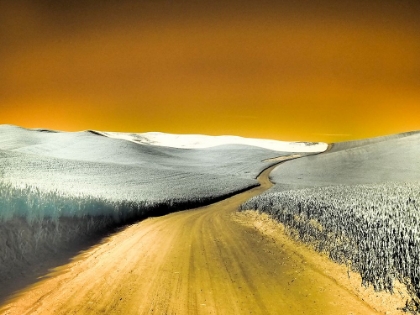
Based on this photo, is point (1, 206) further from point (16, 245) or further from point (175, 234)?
point (175, 234)

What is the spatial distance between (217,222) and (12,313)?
12558 millimetres

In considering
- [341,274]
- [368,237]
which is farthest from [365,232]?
[341,274]

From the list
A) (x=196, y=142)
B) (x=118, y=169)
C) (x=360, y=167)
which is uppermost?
(x=196, y=142)

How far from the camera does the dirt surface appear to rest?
7.26 m

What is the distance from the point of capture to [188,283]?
8547 millimetres

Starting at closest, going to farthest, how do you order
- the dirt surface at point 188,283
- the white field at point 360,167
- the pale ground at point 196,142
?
the dirt surface at point 188,283 < the white field at point 360,167 < the pale ground at point 196,142

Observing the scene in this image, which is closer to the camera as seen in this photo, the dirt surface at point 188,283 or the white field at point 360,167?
the dirt surface at point 188,283

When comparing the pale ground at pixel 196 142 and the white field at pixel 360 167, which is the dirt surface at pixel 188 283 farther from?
the pale ground at pixel 196 142

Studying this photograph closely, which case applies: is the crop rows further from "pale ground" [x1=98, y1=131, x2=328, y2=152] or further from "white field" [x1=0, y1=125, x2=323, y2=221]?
"pale ground" [x1=98, y1=131, x2=328, y2=152]

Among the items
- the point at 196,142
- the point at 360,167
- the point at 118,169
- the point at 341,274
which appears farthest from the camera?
the point at 196,142

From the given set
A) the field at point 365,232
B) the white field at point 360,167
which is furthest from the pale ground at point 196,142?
the field at point 365,232

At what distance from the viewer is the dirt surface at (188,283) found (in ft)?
23.8

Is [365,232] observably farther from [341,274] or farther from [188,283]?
[188,283]

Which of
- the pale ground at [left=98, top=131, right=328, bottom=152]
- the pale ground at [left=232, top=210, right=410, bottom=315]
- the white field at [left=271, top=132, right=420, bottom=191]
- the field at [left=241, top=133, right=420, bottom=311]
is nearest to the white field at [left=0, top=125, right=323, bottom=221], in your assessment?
the white field at [left=271, top=132, right=420, bottom=191]
